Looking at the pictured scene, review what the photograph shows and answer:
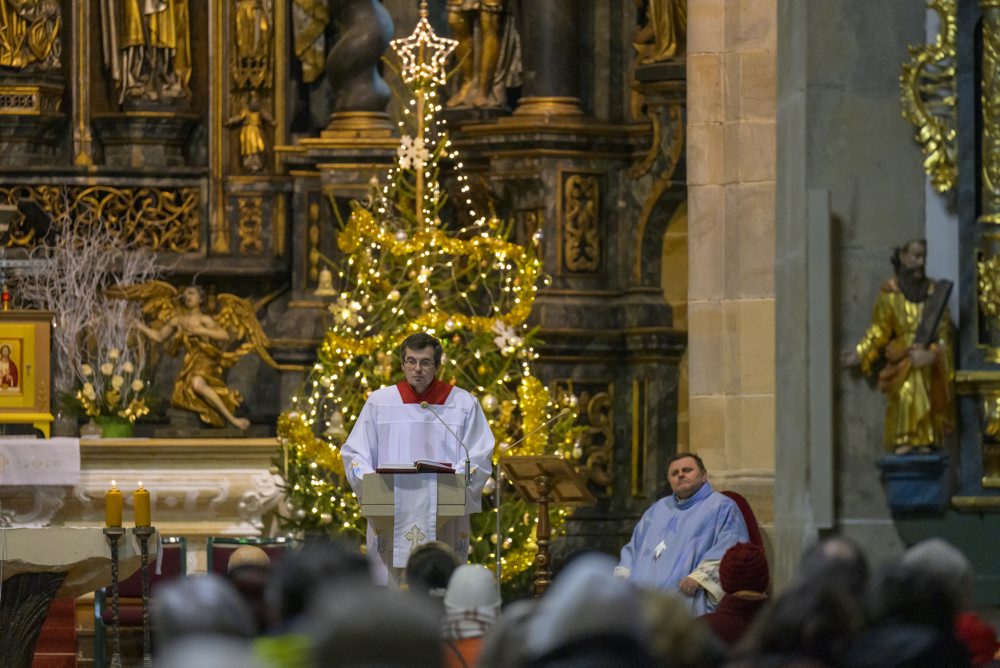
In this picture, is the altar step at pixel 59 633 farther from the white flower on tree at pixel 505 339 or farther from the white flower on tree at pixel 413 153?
the white flower on tree at pixel 413 153

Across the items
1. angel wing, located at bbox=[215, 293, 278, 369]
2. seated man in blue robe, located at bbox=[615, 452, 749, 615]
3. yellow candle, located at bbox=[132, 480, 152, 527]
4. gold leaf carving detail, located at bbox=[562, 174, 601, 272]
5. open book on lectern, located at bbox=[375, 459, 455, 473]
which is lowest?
seated man in blue robe, located at bbox=[615, 452, 749, 615]

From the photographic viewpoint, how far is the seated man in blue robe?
1129 cm

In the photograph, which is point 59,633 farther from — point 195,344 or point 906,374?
point 906,374

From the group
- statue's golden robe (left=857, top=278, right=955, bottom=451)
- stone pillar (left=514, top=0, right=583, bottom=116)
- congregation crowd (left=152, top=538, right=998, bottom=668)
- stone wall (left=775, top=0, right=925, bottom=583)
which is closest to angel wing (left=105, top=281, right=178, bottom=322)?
stone pillar (left=514, top=0, right=583, bottom=116)

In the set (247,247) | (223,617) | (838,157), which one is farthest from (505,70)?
(223,617)

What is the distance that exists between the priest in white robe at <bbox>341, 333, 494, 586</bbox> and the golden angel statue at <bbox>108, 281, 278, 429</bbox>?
209 inches

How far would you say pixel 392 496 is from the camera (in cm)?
1126

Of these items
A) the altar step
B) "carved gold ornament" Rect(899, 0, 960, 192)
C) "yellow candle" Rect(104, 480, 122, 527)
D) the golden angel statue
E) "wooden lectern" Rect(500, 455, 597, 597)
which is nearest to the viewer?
"carved gold ornament" Rect(899, 0, 960, 192)

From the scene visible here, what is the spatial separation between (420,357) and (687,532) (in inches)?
57.9

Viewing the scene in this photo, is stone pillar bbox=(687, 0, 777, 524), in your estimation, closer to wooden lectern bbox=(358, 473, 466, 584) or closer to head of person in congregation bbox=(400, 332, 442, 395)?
head of person in congregation bbox=(400, 332, 442, 395)

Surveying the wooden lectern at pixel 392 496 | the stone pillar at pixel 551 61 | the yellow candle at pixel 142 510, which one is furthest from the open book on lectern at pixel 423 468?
the stone pillar at pixel 551 61

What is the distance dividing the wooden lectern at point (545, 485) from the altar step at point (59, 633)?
10.5ft

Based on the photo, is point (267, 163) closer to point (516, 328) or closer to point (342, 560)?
point (516, 328)

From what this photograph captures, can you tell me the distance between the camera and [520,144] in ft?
56.7
